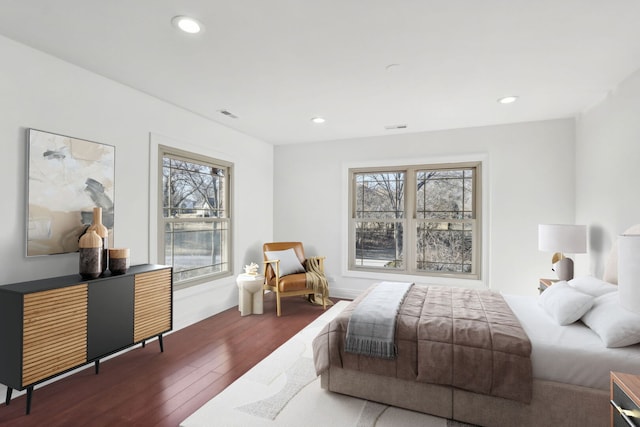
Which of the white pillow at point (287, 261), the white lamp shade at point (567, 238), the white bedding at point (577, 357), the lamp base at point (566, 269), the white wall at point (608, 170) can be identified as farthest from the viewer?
the white pillow at point (287, 261)

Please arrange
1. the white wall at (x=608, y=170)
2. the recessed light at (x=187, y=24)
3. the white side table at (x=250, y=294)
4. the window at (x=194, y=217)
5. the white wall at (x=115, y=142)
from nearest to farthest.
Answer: the recessed light at (x=187, y=24) → the white wall at (x=115, y=142) → the white wall at (x=608, y=170) → the window at (x=194, y=217) → the white side table at (x=250, y=294)

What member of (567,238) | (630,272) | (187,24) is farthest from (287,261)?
(630,272)

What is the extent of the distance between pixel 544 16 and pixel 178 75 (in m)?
2.78

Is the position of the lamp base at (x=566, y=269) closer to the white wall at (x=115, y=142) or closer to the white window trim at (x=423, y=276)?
the white window trim at (x=423, y=276)

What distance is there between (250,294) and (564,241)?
3.66 m

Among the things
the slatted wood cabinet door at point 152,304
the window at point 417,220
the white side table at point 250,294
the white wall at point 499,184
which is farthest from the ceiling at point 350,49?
the white side table at point 250,294

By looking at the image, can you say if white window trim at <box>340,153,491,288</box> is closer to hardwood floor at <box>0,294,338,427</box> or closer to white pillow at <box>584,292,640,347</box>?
hardwood floor at <box>0,294,338,427</box>

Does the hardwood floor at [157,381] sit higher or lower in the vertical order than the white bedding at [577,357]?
lower

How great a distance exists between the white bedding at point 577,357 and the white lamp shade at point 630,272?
32.4 inches

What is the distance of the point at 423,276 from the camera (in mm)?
4836

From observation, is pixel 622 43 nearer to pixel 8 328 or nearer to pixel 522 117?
pixel 522 117

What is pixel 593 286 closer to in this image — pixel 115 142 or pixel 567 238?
pixel 567 238

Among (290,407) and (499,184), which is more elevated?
(499,184)

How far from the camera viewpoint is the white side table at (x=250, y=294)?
4.24 metres
